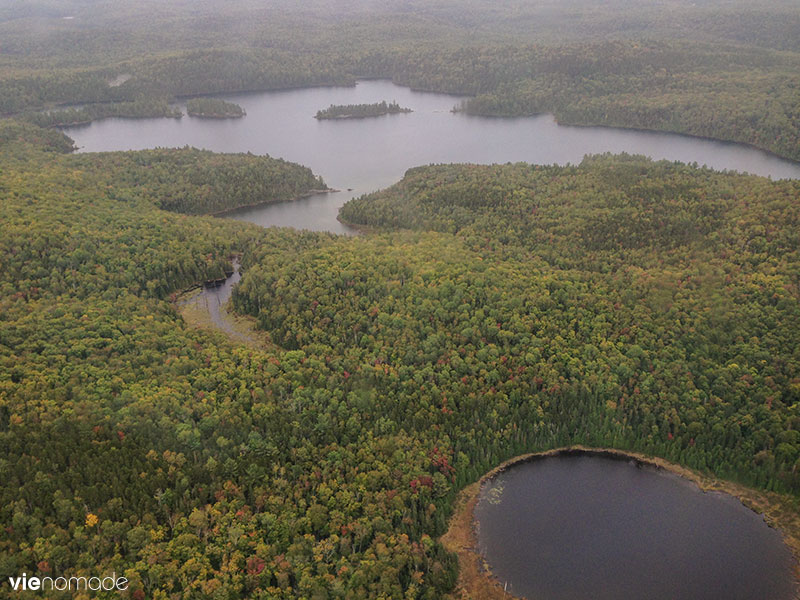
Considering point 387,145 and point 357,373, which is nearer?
point 357,373

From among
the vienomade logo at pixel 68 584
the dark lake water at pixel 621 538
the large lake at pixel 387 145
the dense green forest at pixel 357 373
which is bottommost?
the dark lake water at pixel 621 538

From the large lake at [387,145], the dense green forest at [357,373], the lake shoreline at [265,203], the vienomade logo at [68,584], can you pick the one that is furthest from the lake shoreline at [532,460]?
the lake shoreline at [265,203]

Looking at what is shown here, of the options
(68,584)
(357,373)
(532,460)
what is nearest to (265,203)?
(357,373)

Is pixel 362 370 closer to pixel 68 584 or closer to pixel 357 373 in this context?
pixel 357 373

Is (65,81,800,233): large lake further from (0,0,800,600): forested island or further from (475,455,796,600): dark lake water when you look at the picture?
(475,455,796,600): dark lake water

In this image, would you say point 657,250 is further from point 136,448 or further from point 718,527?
point 136,448

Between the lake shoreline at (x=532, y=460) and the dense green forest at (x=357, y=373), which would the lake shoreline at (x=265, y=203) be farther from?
the lake shoreline at (x=532, y=460)
